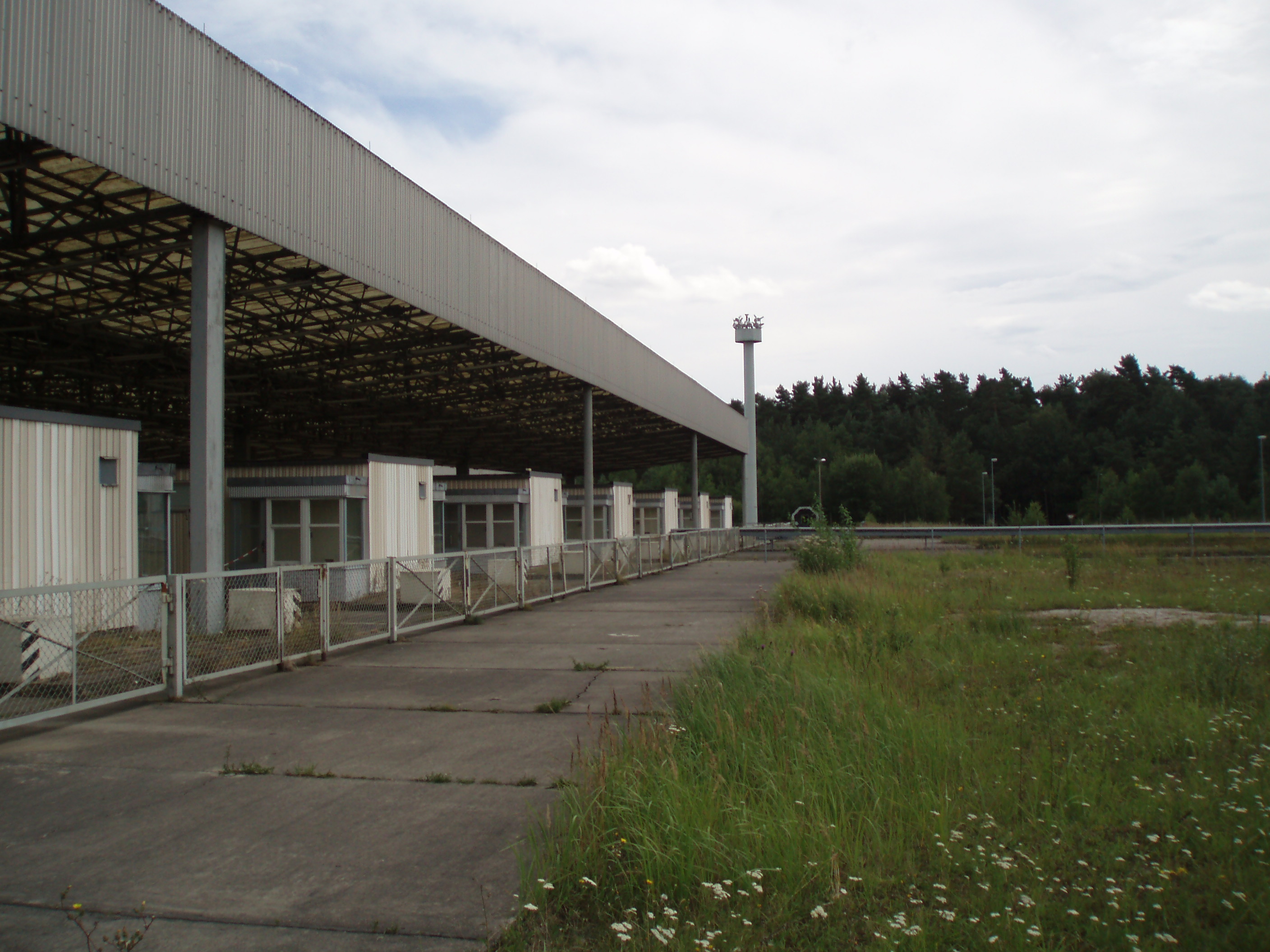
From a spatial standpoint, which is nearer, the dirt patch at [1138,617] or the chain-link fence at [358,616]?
the dirt patch at [1138,617]

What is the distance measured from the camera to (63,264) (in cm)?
1529

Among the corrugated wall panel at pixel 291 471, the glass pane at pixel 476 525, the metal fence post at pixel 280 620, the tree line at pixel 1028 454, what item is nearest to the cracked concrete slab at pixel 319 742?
the metal fence post at pixel 280 620

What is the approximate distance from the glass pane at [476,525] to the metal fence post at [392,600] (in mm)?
16181

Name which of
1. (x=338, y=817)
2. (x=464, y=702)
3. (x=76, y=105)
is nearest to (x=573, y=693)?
(x=464, y=702)

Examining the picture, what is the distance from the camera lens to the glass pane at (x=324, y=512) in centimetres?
1919

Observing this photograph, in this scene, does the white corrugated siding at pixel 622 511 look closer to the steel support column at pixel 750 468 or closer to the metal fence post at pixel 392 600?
the steel support column at pixel 750 468

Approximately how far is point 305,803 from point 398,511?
615 inches

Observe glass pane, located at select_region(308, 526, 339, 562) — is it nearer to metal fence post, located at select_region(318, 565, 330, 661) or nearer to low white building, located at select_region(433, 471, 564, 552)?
metal fence post, located at select_region(318, 565, 330, 661)

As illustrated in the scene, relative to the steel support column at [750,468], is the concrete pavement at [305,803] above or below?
below

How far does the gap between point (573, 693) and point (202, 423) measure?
6.79 metres

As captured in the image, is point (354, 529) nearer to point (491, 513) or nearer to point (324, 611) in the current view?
point (324, 611)

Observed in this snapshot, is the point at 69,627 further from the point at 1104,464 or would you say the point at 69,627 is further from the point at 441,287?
the point at 1104,464

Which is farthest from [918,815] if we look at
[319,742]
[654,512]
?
[654,512]

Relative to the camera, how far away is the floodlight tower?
59.5 metres
